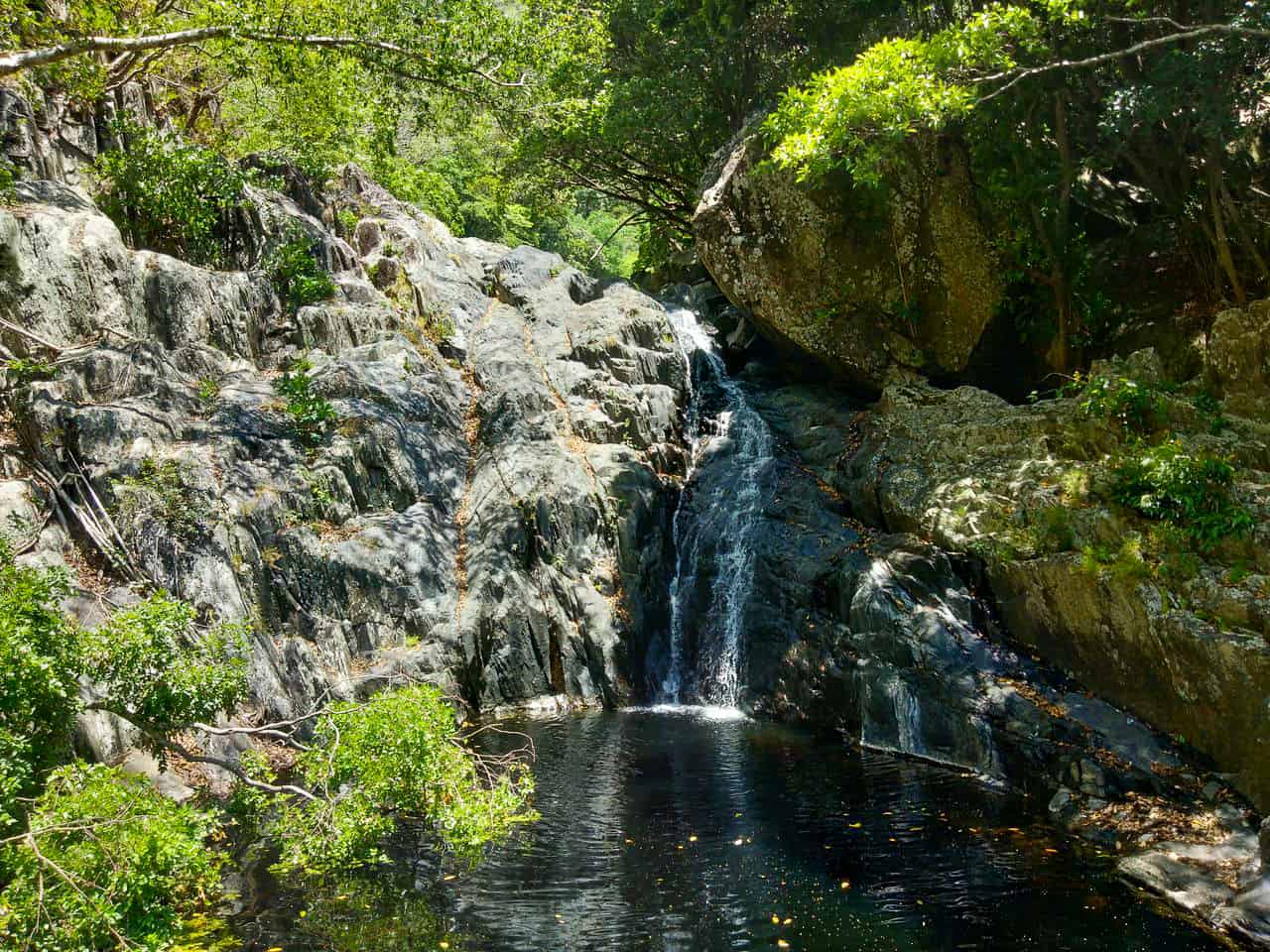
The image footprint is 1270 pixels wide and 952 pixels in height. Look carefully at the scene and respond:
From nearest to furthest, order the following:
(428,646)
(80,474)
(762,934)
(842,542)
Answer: (762,934)
(80,474)
(428,646)
(842,542)

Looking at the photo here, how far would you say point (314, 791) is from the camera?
7773 millimetres

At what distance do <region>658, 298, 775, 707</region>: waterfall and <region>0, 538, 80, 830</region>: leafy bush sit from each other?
396 inches

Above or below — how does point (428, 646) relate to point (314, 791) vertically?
above

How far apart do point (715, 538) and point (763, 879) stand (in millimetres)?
8934

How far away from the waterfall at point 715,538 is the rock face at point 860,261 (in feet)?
8.50

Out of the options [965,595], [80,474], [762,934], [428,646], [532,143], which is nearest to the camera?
[762,934]

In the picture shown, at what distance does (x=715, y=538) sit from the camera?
1656cm

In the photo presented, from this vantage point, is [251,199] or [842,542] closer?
[842,542]

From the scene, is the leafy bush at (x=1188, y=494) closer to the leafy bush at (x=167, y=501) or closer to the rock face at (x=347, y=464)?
the rock face at (x=347, y=464)

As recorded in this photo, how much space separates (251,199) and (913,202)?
14182 mm

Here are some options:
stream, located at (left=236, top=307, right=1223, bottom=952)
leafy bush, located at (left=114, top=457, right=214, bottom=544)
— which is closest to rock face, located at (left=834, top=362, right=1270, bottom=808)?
stream, located at (left=236, top=307, right=1223, bottom=952)

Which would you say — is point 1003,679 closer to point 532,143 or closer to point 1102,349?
point 1102,349

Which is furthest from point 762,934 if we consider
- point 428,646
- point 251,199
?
point 251,199

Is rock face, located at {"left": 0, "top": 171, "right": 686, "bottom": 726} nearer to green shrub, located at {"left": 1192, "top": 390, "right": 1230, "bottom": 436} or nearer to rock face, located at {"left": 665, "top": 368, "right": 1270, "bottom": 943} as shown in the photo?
rock face, located at {"left": 665, "top": 368, "right": 1270, "bottom": 943}
